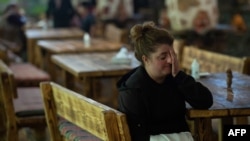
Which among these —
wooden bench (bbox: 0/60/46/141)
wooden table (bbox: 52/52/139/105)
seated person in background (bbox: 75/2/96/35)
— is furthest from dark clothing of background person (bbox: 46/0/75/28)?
wooden bench (bbox: 0/60/46/141)

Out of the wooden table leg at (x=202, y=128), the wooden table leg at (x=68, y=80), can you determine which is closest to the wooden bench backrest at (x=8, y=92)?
the wooden table leg at (x=202, y=128)

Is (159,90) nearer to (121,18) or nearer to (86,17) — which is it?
(121,18)

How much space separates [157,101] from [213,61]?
2.04 meters

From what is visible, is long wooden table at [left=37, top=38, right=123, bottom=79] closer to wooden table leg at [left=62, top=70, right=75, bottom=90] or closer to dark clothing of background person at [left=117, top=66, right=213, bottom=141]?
wooden table leg at [left=62, top=70, right=75, bottom=90]

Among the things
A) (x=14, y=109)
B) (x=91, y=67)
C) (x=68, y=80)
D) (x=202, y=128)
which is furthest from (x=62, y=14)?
(x=202, y=128)

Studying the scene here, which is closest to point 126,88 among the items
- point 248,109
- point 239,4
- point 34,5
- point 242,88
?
point 248,109

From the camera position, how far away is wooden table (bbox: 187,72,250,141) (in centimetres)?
335

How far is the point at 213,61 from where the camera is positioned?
5.26 metres

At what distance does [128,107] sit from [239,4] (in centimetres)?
820

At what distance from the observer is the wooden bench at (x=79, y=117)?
115 inches

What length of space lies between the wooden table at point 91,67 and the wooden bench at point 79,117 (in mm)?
980

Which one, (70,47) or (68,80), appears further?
(70,47)

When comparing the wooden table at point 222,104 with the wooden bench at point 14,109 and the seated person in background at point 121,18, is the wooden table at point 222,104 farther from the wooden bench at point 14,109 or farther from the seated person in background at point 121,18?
the seated person in background at point 121,18

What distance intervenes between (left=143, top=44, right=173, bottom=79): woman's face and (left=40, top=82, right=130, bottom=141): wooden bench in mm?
394
